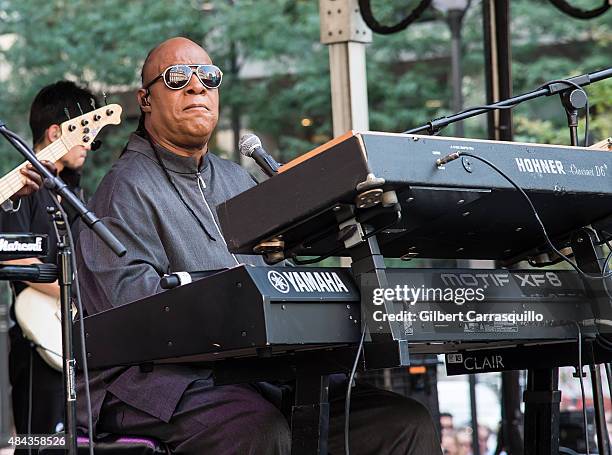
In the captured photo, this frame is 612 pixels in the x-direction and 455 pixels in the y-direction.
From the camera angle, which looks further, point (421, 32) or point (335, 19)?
point (421, 32)

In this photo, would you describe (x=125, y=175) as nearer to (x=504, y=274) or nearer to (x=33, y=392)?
(x=504, y=274)

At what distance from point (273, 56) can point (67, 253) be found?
10.2 meters

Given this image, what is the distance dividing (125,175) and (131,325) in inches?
33.3

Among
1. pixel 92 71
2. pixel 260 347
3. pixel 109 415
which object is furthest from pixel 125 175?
pixel 92 71

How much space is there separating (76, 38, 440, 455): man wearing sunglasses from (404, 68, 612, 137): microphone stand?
89 cm

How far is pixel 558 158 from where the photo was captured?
256 centimetres

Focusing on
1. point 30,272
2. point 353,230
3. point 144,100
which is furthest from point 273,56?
point 353,230

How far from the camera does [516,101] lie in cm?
279

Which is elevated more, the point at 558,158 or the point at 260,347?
the point at 558,158

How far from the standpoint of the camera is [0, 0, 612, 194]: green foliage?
12.5 meters

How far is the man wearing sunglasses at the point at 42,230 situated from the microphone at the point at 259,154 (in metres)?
1.84

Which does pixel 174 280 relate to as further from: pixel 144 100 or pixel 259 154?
pixel 144 100

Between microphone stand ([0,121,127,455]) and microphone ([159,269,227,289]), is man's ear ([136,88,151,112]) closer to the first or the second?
microphone stand ([0,121,127,455])

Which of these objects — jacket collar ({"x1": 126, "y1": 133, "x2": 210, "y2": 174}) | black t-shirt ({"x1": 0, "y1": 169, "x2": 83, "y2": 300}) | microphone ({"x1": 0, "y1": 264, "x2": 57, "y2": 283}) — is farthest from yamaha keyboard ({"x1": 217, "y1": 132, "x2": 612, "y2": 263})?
black t-shirt ({"x1": 0, "y1": 169, "x2": 83, "y2": 300})
